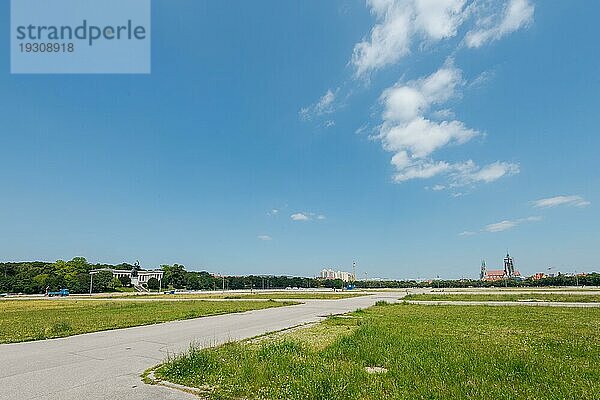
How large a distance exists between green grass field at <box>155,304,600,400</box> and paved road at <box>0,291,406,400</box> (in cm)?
104

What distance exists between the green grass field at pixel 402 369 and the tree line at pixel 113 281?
98.2m

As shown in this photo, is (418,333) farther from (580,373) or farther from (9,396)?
(9,396)

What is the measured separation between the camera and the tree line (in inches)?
3684

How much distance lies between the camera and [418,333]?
47.2 feet

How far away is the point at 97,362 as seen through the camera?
32.7 feet

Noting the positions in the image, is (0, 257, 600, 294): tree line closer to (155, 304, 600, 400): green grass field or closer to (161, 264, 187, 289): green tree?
(161, 264, 187, 289): green tree

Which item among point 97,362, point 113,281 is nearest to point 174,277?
point 113,281

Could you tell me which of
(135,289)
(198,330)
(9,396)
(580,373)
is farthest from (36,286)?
(580,373)

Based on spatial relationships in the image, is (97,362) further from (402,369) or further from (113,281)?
(113,281)

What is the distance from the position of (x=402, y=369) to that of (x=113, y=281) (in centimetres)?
11238

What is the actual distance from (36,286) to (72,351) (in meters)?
99.3

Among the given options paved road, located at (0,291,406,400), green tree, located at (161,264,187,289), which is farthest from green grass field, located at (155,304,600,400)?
green tree, located at (161,264,187,289)

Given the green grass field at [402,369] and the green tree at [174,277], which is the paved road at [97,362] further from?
the green tree at [174,277]

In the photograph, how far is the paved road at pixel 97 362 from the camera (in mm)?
7215
